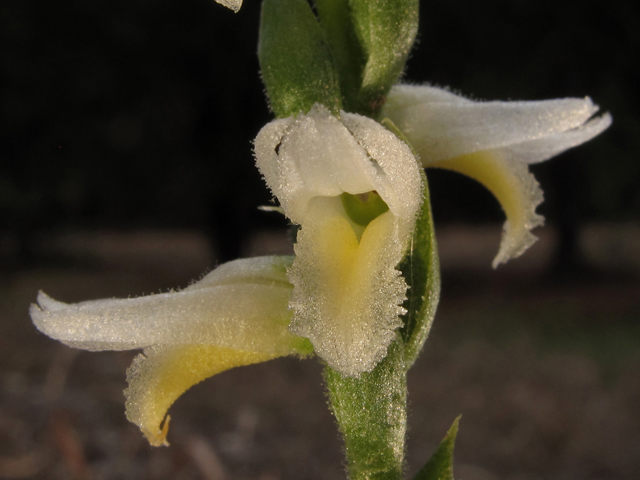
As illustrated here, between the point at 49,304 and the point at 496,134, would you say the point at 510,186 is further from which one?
the point at 49,304

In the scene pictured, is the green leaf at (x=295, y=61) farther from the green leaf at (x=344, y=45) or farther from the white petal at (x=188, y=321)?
the white petal at (x=188, y=321)

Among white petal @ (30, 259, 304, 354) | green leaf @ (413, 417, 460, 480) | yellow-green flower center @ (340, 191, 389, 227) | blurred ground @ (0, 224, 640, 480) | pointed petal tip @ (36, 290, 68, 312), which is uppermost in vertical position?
yellow-green flower center @ (340, 191, 389, 227)

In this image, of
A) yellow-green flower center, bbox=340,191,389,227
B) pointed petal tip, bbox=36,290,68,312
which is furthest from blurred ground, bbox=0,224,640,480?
yellow-green flower center, bbox=340,191,389,227

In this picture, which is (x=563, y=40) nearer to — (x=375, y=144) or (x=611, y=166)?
(x=611, y=166)

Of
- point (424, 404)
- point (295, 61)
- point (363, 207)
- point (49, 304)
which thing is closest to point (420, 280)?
point (363, 207)

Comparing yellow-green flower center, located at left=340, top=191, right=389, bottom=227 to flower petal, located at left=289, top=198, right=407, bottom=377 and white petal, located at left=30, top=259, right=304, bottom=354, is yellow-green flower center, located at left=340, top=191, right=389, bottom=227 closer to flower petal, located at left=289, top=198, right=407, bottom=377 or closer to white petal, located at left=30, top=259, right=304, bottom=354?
flower petal, located at left=289, top=198, right=407, bottom=377

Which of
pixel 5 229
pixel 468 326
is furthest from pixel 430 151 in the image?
pixel 5 229
